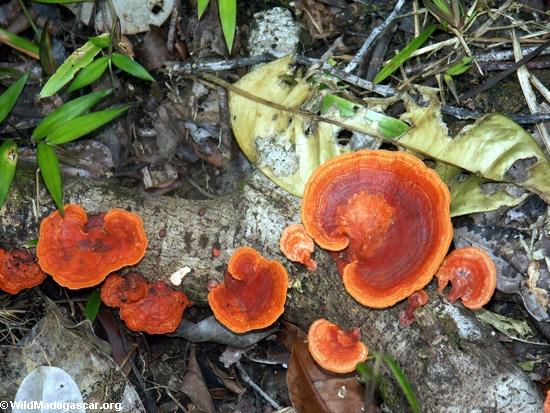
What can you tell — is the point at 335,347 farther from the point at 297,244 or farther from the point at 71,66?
the point at 71,66

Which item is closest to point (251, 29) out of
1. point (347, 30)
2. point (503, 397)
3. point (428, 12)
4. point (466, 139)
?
point (347, 30)

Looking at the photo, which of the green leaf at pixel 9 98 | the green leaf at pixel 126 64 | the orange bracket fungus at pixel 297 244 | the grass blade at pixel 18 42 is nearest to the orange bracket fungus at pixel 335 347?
the orange bracket fungus at pixel 297 244

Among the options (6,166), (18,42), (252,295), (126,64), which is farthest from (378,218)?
(18,42)

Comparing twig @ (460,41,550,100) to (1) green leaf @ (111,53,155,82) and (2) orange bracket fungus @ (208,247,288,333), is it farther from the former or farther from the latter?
(1) green leaf @ (111,53,155,82)

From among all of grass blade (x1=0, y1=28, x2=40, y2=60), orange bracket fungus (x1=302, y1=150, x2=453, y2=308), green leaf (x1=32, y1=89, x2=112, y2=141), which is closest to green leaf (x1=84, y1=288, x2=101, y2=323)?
green leaf (x1=32, y1=89, x2=112, y2=141)

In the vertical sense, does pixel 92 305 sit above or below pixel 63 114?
below

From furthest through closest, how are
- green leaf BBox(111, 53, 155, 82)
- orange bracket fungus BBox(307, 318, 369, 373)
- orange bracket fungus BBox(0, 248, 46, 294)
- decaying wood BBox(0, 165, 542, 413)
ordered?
green leaf BBox(111, 53, 155, 82) < orange bracket fungus BBox(0, 248, 46, 294) < orange bracket fungus BBox(307, 318, 369, 373) < decaying wood BBox(0, 165, 542, 413)
